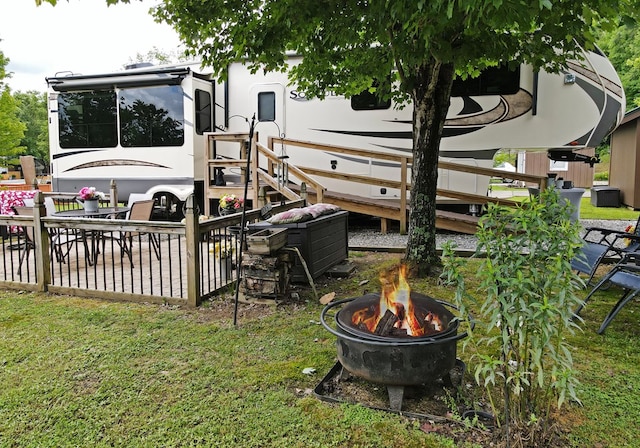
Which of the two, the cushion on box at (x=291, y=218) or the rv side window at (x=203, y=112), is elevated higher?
the rv side window at (x=203, y=112)

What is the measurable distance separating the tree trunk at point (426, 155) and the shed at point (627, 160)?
9.04m

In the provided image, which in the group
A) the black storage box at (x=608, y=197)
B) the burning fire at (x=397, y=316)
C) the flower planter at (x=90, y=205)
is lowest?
the black storage box at (x=608, y=197)

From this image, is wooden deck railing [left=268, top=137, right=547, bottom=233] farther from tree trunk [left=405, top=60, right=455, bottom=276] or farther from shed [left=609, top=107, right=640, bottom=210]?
shed [left=609, top=107, right=640, bottom=210]

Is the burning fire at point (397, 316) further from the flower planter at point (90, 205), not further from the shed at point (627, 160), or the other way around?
the shed at point (627, 160)

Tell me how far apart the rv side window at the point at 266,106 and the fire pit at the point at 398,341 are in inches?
275

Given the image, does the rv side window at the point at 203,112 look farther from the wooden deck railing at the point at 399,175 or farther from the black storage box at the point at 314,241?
the black storage box at the point at 314,241

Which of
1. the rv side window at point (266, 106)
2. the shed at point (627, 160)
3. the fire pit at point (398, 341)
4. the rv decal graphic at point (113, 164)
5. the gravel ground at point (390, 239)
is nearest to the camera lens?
the fire pit at point (398, 341)

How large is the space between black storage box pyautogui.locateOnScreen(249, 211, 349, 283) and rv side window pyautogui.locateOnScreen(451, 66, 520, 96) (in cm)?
405

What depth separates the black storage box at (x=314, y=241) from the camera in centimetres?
497

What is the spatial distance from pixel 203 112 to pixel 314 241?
542cm

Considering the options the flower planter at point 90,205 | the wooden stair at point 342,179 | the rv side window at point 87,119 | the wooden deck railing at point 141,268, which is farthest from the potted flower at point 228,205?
the rv side window at point 87,119

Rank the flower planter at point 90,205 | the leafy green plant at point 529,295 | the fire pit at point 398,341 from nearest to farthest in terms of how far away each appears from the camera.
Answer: the leafy green plant at point 529,295 < the fire pit at point 398,341 < the flower planter at point 90,205

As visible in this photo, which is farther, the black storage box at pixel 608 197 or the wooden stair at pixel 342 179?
the black storage box at pixel 608 197

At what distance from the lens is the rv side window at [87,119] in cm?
986
